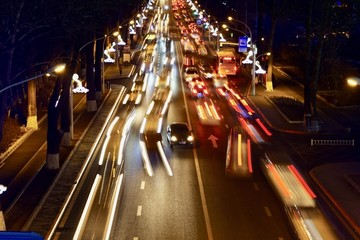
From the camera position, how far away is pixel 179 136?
4278cm

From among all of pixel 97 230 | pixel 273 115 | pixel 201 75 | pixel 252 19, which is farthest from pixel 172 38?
pixel 97 230

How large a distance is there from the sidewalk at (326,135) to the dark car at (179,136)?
28.1 feet

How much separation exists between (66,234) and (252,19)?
3843 inches

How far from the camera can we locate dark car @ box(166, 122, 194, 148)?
140ft

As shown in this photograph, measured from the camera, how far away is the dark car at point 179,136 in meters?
42.6

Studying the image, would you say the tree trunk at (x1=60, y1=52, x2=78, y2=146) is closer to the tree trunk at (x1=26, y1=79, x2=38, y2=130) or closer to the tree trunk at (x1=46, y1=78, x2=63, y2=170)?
the tree trunk at (x1=46, y1=78, x2=63, y2=170)

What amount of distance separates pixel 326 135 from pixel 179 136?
11.2 m

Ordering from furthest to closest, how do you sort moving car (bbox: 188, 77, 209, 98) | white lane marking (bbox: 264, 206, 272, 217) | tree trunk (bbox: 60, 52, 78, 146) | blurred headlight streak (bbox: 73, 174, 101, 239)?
Result: moving car (bbox: 188, 77, 209, 98) < tree trunk (bbox: 60, 52, 78, 146) < white lane marking (bbox: 264, 206, 272, 217) < blurred headlight streak (bbox: 73, 174, 101, 239)

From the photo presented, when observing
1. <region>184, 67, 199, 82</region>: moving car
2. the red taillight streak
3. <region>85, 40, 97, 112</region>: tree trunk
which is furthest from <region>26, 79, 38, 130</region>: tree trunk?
<region>184, 67, 199, 82</region>: moving car

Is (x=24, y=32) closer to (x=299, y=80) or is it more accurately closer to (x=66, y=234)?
(x=66, y=234)

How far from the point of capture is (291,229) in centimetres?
2705

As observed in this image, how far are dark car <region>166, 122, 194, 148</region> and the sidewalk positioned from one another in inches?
338

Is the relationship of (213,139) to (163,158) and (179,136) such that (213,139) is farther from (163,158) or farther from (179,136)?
(163,158)

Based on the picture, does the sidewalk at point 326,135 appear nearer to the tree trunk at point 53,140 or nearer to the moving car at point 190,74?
the moving car at point 190,74
